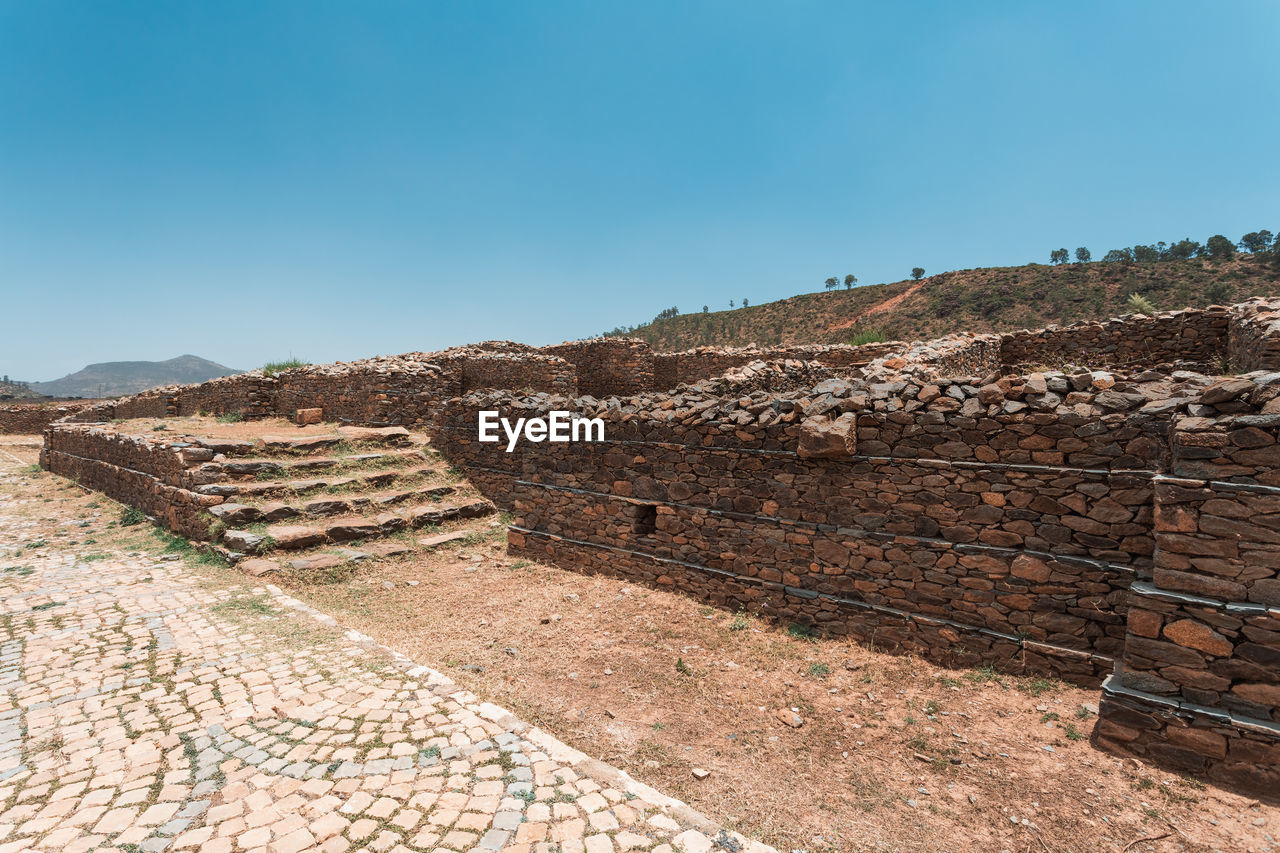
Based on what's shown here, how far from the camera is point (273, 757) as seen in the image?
3.89 m

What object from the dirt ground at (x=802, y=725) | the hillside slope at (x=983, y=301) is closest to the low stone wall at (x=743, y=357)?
the dirt ground at (x=802, y=725)

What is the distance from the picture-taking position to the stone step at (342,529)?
27.6 feet

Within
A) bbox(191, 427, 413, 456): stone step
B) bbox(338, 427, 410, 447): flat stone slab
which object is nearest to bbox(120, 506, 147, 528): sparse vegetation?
bbox(191, 427, 413, 456): stone step

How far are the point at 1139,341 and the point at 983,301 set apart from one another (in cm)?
3307

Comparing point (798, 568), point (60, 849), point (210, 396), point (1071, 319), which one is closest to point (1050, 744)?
point (798, 568)

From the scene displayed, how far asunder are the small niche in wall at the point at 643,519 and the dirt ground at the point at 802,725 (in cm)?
79

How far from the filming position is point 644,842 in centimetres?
321

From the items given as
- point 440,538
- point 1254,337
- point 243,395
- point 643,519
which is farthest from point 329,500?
point 1254,337

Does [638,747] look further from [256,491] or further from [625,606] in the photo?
[256,491]

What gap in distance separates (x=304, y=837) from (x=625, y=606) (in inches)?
172

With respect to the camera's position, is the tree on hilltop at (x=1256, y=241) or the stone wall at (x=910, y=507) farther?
the tree on hilltop at (x=1256, y=241)

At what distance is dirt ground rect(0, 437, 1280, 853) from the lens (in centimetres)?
356

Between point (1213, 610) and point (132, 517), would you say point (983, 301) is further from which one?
point (132, 517)

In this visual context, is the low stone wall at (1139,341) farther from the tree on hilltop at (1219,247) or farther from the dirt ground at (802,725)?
the tree on hilltop at (1219,247)
